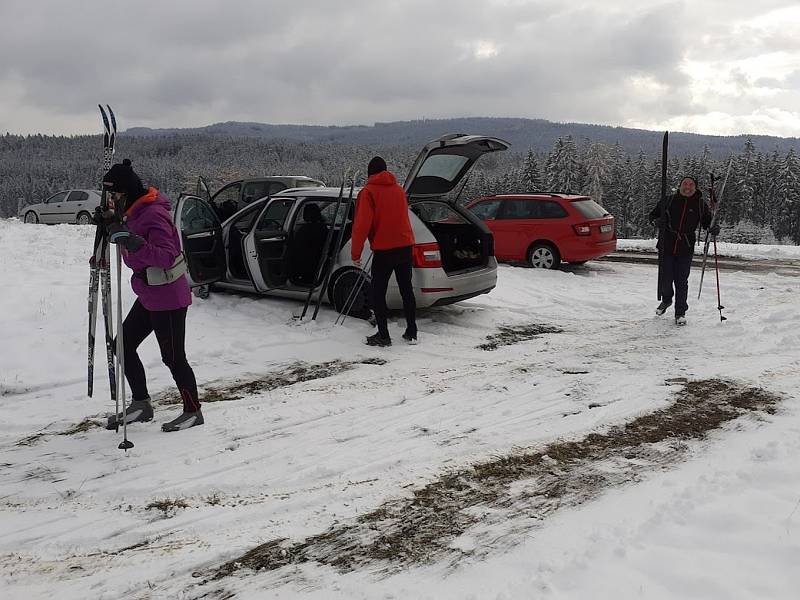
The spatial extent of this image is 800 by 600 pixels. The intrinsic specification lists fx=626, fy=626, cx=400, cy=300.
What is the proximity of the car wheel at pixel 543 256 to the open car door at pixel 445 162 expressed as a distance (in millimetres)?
5445

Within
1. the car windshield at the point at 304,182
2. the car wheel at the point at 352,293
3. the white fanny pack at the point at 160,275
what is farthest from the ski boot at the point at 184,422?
the car windshield at the point at 304,182

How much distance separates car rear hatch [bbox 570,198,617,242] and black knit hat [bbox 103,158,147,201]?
390 inches

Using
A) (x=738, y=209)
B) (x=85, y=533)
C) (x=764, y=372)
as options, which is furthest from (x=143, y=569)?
(x=738, y=209)

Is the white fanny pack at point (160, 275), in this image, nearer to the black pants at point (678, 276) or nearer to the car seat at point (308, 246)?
the car seat at point (308, 246)

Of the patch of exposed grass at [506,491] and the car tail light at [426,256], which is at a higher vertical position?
the car tail light at [426,256]

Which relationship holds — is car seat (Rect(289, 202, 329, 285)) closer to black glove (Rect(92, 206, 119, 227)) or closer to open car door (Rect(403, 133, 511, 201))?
open car door (Rect(403, 133, 511, 201))

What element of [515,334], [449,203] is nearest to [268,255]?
[449,203]

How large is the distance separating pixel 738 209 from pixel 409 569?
73.3 metres

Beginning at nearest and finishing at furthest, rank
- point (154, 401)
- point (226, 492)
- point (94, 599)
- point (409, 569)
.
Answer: point (94, 599) < point (409, 569) < point (226, 492) < point (154, 401)

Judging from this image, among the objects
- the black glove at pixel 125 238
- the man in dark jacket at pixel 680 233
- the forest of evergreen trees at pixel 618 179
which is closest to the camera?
the black glove at pixel 125 238

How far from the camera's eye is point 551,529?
10.5ft

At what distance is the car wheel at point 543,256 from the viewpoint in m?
13.1

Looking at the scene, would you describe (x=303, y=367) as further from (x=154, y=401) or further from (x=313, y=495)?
(x=313, y=495)

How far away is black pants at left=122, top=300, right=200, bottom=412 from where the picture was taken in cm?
459
